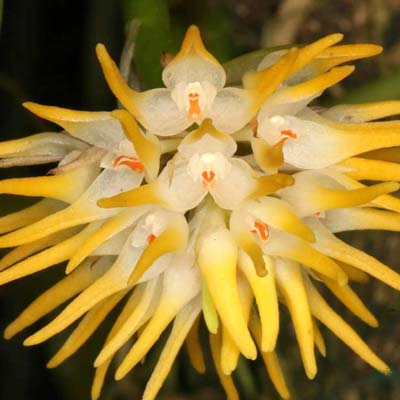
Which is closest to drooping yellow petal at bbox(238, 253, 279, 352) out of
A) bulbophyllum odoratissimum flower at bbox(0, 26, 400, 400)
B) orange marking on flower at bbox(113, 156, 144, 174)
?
bulbophyllum odoratissimum flower at bbox(0, 26, 400, 400)

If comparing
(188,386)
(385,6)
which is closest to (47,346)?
(188,386)

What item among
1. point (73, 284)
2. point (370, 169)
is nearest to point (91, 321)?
point (73, 284)

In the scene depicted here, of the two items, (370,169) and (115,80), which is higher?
(115,80)

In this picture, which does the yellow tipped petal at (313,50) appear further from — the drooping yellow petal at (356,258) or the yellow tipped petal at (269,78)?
the drooping yellow petal at (356,258)

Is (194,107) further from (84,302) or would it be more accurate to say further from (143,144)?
(84,302)

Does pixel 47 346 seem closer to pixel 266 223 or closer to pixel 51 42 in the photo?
pixel 51 42

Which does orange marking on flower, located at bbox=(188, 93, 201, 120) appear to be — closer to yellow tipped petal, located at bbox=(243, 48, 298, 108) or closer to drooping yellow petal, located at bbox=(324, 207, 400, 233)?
yellow tipped petal, located at bbox=(243, 48, 298, 108)
